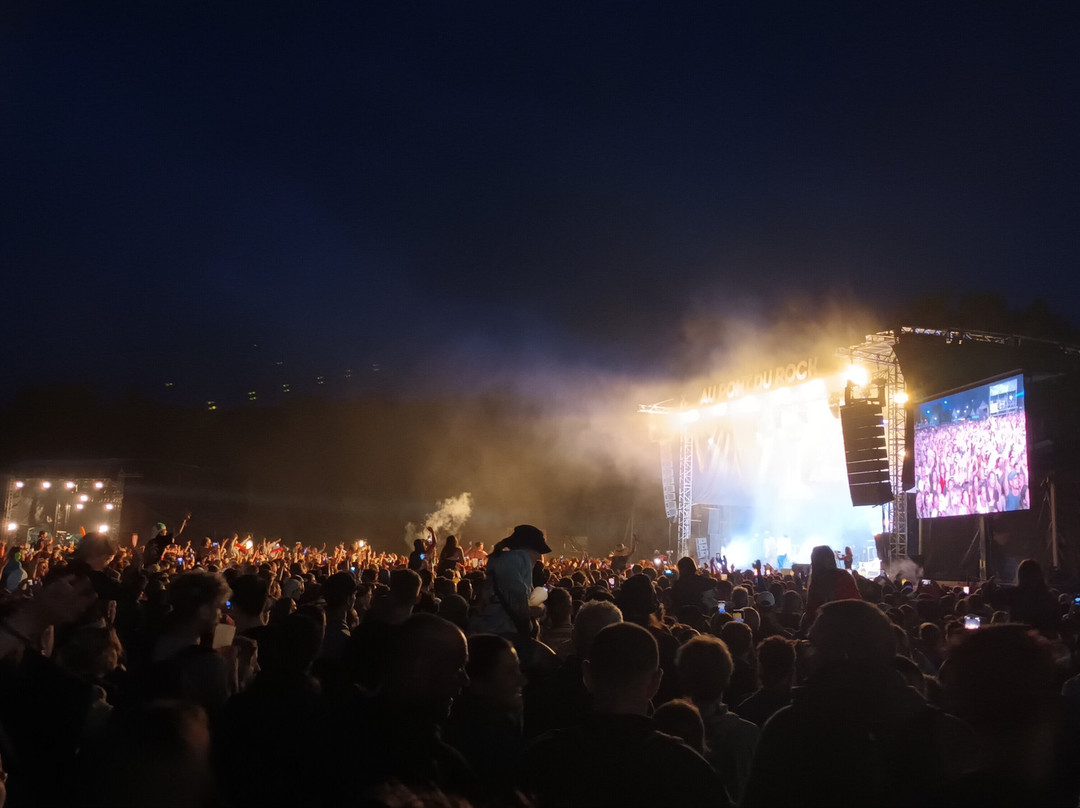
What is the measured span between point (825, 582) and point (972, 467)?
12360 millimetres

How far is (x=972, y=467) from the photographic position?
16969 millimetres

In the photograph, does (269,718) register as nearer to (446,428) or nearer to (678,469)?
(678,469)

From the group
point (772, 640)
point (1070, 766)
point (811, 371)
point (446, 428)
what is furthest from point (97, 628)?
point (446, 428)

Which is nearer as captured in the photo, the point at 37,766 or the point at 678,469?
the point at 37,766

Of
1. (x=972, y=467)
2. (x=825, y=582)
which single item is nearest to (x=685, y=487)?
(x=972, y=467)

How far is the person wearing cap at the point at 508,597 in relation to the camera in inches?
204

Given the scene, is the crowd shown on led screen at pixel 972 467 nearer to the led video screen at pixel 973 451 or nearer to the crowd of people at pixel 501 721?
the led video screen at pixel 973 451

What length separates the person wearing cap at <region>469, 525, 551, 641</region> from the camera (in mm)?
5188

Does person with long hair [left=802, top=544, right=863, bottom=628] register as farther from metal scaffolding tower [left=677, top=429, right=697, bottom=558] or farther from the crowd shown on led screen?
metal scaffolding tower [left=677, top=429, right=697, bottom=558]

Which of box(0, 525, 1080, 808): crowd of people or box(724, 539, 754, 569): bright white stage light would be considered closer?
box(0, 525, 1080, 808): crowd of people

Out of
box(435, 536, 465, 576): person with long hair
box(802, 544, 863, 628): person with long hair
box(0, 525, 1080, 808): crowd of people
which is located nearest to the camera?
box(0, 525, 1080, 808): crowd of people

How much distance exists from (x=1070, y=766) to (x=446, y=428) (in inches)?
1480

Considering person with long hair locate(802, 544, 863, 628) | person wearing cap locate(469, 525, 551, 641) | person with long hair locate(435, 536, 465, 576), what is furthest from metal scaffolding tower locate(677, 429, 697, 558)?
person wearing cap locate(469, 525, 551, 641)

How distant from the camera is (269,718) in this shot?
2619 millimetres
